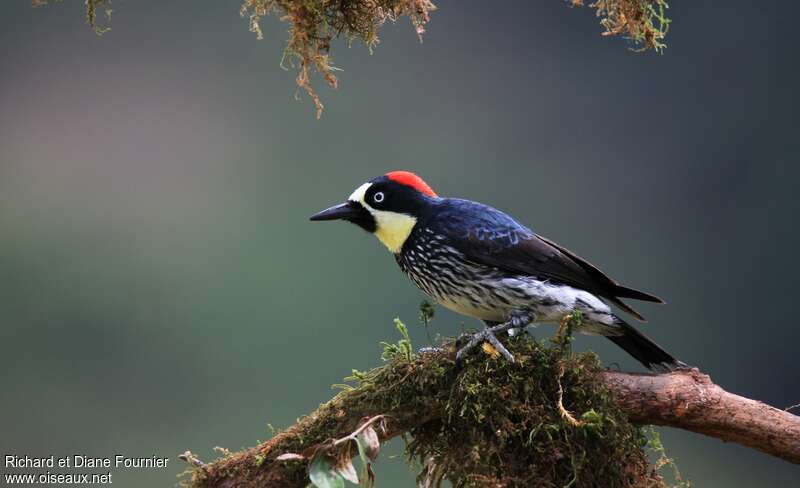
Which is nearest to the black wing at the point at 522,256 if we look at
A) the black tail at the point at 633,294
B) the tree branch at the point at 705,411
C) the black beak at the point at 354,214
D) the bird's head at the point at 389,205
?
the black tail at the point at 633,294

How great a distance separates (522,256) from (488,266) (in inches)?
5.3

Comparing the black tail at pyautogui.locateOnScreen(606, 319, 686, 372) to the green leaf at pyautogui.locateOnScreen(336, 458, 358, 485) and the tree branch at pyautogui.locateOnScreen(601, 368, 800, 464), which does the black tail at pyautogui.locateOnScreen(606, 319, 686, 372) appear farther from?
the green leaf at pyautogui.locateOnScreen(336, 458, 358, 485)

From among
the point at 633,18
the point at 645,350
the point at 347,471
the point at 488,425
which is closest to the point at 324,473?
the point at 347,471

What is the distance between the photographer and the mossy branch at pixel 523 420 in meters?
2.49

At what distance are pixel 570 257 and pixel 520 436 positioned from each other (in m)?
0.87

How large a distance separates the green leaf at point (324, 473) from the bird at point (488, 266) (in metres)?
0.80

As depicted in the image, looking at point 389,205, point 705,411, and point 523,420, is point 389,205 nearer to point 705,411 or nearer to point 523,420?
point 523,420

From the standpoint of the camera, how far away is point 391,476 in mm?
5637

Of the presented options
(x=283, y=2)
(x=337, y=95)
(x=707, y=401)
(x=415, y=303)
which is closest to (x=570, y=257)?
(x=707, y=401)

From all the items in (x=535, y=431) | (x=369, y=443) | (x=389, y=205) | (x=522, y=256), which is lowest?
(x=535, y=431)

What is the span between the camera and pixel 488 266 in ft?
10.0

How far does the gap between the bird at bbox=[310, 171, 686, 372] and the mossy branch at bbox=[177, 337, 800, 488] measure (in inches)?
10.8

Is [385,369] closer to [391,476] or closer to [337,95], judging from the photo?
[391,476]

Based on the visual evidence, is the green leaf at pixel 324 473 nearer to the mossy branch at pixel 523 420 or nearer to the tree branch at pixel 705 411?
Answer: the mossy branch at pixel 523 420
